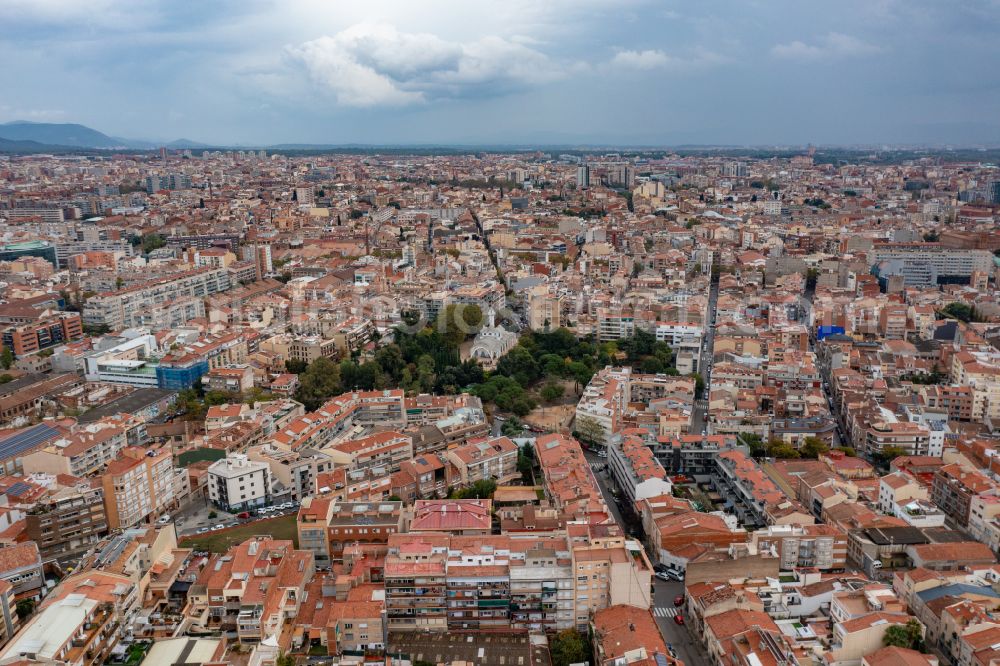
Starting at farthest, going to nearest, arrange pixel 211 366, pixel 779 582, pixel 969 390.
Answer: pixel 211 366, pixel 969 390, pixel 779 582

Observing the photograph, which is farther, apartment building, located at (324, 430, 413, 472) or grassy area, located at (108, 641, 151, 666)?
apartment building, located at (324, 430, 413, 472)

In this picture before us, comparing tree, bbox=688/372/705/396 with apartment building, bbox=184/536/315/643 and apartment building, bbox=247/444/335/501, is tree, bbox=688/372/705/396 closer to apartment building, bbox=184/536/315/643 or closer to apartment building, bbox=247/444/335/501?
apartment building, bbox=247/444/335/501

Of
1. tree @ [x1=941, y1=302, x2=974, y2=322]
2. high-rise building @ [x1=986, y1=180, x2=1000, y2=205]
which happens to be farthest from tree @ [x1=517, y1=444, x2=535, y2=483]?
high-rise building @ [x1=986, y1=180, x2=1000, y2=205]

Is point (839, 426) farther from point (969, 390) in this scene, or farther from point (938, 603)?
point (938, 603)

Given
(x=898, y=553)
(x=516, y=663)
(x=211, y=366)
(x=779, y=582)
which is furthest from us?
(x=211, y=366)

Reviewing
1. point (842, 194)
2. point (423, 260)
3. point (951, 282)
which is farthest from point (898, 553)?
point (842, 194)

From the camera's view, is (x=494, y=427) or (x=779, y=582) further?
(x=494, y=427)
